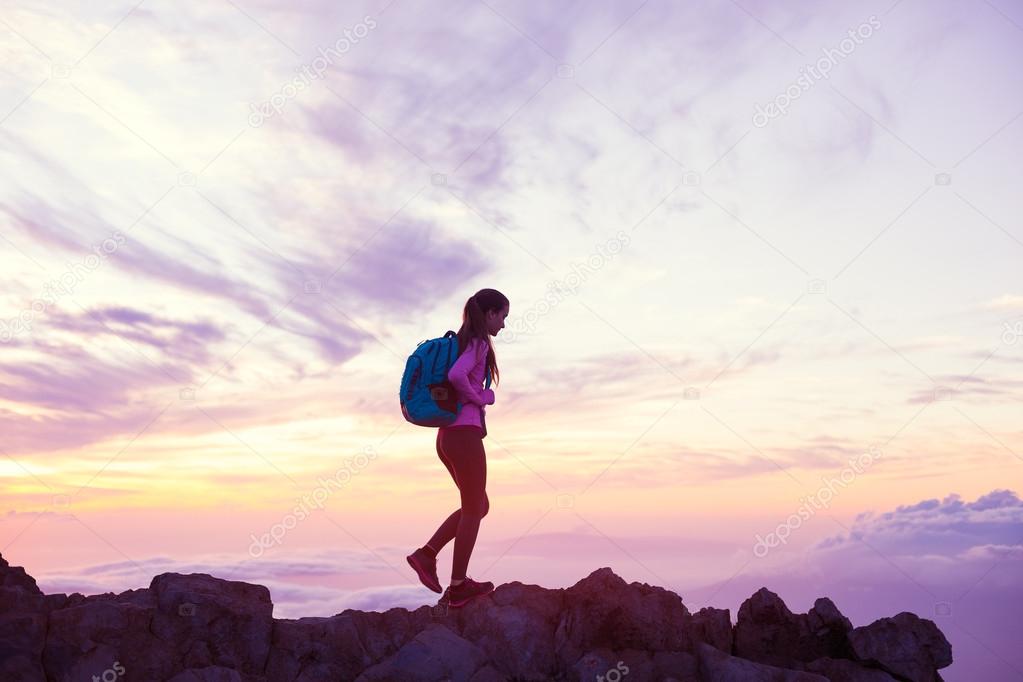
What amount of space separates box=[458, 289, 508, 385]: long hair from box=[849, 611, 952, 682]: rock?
265 inches

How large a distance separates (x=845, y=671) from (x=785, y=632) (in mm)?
972

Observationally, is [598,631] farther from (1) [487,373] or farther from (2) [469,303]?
(2) [469,303]

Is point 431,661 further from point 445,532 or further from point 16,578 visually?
point 16,578

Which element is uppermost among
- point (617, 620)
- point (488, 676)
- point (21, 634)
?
point (617, 620)

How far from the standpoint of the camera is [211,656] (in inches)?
487

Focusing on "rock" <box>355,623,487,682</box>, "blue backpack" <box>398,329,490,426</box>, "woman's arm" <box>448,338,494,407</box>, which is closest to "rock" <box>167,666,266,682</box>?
"rock" <box>355,623,487,682</box>

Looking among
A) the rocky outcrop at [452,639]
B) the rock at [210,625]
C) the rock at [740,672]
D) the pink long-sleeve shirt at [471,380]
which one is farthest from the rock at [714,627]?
the rock at [210,625]

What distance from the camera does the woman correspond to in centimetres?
1278

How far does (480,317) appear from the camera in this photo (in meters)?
13.0

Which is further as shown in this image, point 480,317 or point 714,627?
point 714,627

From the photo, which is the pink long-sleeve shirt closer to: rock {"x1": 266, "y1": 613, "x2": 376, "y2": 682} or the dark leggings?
the dark leggings

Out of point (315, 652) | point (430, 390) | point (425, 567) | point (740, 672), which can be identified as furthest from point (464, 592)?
point (740, 672)

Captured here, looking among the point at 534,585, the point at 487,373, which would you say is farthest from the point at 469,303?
the point at 534,585

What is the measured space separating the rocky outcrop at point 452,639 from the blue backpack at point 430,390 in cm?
287
